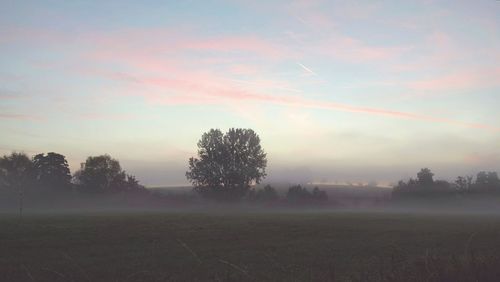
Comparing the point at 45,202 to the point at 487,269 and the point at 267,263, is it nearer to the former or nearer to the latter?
the point at 267,263

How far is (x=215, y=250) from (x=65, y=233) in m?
15.7

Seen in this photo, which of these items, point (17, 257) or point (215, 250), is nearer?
point (17, 257)

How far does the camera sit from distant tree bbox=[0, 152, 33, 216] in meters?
131

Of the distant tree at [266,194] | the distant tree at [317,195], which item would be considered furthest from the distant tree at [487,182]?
the distant tree at [266,194]

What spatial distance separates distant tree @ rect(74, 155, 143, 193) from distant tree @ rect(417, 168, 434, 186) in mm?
89769

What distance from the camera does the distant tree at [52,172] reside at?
137 metres

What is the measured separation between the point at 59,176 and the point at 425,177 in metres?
112

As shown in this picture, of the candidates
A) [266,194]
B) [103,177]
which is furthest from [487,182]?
[103,177]

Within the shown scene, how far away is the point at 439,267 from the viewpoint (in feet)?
27.7

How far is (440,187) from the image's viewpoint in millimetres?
144125

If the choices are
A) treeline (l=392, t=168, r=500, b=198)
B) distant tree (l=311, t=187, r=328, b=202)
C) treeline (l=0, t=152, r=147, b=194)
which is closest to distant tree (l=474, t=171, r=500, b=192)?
treeline (l=392, t=168, r=500, b=198)

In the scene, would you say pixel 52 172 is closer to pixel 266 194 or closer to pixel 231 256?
pixel 266 194

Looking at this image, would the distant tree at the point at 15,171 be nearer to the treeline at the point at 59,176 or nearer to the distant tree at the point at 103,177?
the treeline at the point at 59,176

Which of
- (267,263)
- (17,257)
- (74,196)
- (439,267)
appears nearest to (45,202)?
(74,196)
